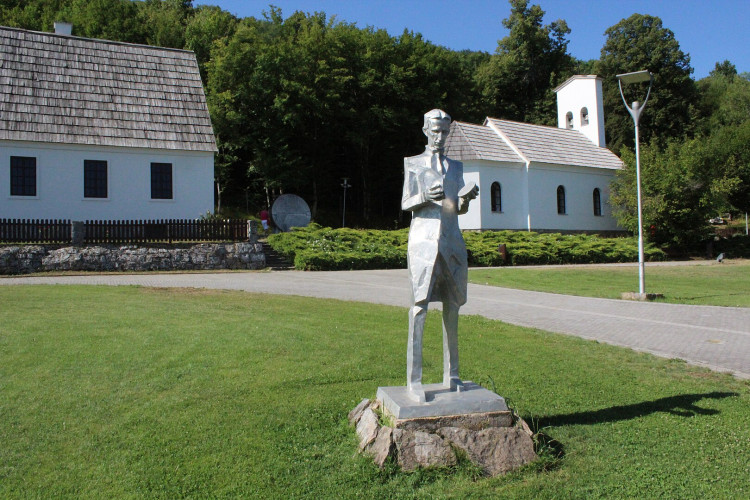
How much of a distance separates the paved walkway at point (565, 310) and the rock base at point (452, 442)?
4.68 m

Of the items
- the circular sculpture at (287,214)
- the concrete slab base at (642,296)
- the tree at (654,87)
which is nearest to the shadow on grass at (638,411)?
the concrete slab base at (642,296)

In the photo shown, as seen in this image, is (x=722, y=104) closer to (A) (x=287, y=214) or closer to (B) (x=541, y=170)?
(B) (x=541, y=170)

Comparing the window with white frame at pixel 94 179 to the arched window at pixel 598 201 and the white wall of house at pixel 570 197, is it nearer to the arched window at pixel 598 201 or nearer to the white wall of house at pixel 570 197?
the white wall of house at pixel 570 197

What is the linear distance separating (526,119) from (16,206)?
47801mm

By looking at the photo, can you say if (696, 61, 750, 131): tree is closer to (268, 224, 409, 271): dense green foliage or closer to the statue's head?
(268, 224, 409, 271): dense green foliage

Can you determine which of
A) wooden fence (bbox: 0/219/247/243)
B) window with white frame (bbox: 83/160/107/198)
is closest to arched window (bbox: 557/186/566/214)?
wooden fence (bbox: 0/219/247/243)

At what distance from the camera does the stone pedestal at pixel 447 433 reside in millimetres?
4832

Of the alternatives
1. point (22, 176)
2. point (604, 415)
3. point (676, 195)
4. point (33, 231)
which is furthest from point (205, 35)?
point (604, 415)

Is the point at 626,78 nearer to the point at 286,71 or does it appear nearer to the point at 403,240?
the point at 403,240

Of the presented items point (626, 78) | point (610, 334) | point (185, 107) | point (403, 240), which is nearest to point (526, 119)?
point (403, 240)

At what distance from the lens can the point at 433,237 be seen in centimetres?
522

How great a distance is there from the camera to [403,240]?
2802 cm

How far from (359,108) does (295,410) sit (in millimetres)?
39684

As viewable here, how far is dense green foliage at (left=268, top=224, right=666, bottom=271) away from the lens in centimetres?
2419
